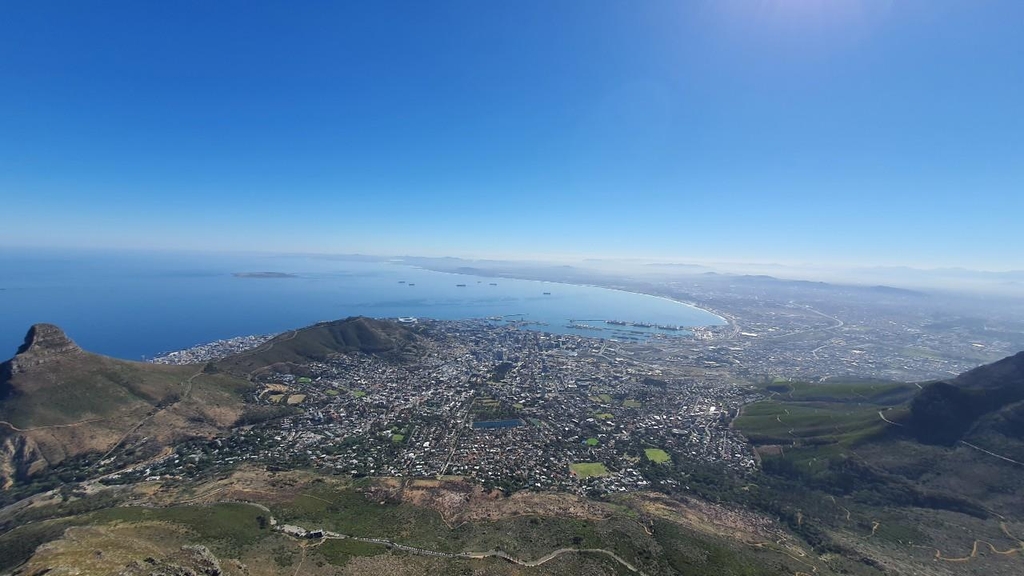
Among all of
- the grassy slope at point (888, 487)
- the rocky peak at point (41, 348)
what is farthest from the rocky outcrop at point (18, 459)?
the grassy slope at point (888, 487)

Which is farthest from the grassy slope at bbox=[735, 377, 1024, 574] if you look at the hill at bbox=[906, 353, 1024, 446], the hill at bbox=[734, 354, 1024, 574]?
the hill at bbox=[906, 353, 1024, 446]

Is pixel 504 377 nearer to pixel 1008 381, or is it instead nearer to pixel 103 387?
pixel 103 387

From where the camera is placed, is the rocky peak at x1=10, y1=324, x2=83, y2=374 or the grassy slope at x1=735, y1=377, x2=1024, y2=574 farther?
the rocky peak at x1=10, y1=324, x2=83, y2=374

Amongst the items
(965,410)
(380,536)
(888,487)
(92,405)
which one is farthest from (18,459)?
(965,410)

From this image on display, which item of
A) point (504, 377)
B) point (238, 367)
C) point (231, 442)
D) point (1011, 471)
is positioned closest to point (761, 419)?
point (1011, 471)

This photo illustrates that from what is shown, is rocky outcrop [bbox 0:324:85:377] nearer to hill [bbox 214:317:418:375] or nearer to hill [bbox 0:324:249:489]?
hill [bbox 0:324:249:489]
